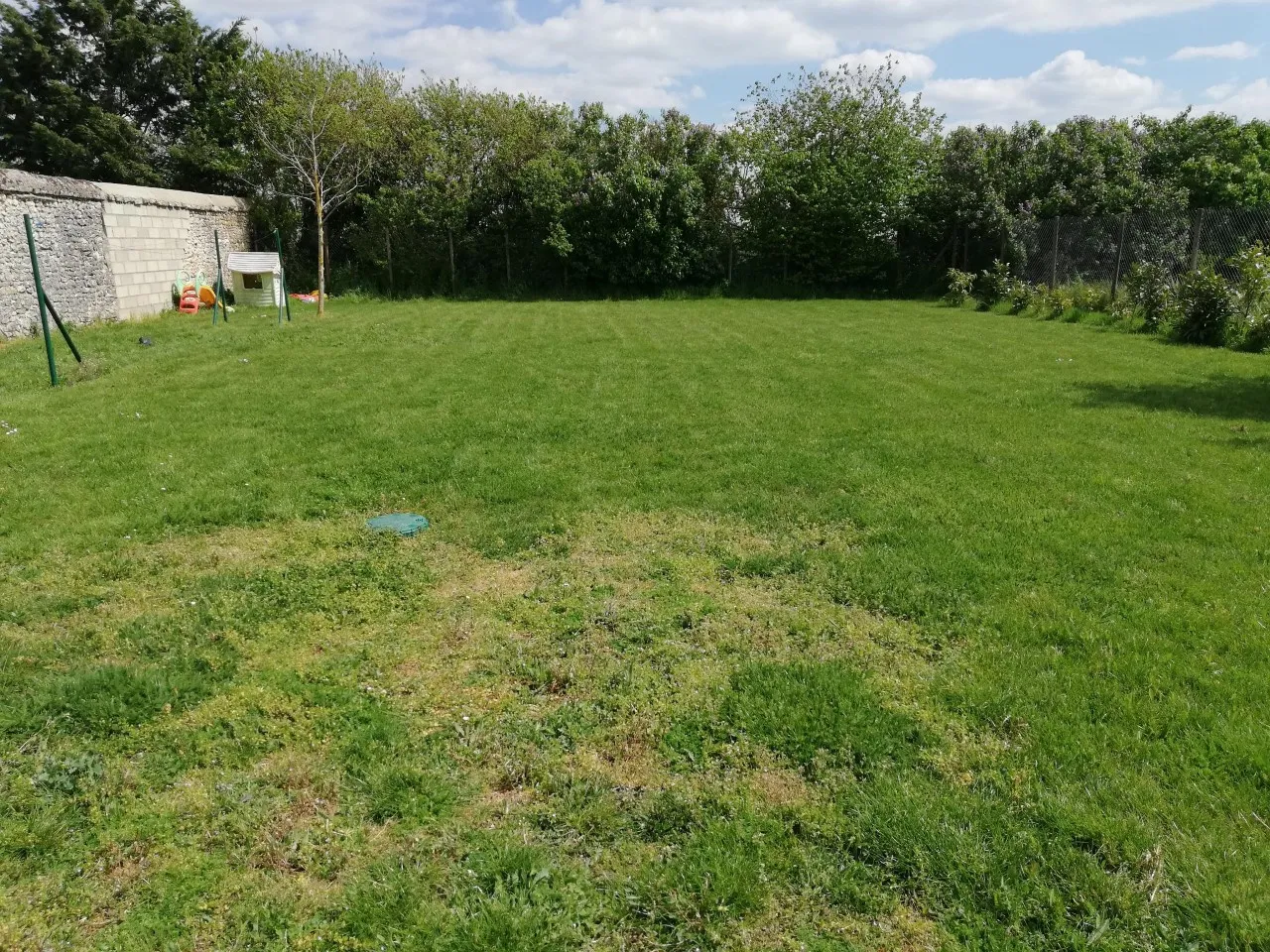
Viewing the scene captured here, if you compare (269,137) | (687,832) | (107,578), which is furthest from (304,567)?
(269,137)

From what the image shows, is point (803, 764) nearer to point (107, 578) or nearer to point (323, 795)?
point (323, 795)

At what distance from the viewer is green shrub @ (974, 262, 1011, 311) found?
56.4 feet

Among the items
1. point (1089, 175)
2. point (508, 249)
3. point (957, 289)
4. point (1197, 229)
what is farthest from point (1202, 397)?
point (508, 249)

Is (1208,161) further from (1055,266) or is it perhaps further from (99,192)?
(99,192)

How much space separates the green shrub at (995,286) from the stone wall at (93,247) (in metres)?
16.8

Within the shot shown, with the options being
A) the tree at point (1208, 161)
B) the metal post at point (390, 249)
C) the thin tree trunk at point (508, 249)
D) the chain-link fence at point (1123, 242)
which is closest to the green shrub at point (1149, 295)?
the chain-link fence at point (1123, 242)

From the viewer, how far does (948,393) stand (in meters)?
8.29

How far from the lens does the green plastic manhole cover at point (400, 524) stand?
4.90 metres

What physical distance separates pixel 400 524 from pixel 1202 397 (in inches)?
309

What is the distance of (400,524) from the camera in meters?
4.98

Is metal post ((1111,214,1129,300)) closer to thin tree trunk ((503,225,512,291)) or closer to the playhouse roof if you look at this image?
thin tree trunk ((503,225,512,291))

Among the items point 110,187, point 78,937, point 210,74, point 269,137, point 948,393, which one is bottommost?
point 78,937

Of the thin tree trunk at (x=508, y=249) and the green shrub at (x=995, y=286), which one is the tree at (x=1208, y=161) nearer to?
the green shrub at (x=995, y=286)

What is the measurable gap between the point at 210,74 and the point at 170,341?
743 inches
